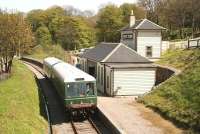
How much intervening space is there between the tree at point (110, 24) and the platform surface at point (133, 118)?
52668 millimetres

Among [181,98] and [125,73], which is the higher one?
[125,73]

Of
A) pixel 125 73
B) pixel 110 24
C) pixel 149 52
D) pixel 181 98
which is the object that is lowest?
pixel 181 98

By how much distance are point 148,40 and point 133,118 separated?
61.9 feet

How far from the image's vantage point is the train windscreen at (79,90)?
2439cm

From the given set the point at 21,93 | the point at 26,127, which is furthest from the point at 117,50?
the point at 26,127

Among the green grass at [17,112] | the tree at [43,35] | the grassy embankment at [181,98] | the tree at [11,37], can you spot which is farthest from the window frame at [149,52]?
the tree at [43,35]

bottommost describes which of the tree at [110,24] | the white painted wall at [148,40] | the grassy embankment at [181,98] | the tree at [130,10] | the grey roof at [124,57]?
the grassy embankment at [181,98]

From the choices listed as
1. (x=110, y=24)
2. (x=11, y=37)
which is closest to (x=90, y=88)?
(x=11, y=37)

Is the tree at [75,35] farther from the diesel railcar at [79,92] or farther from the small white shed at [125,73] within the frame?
the diesel railcar at [79,92]

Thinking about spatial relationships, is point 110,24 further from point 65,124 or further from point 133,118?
point 133,118

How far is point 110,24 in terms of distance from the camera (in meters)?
83.9

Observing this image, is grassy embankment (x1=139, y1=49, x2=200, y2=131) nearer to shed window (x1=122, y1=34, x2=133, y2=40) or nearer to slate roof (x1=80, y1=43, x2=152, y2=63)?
slate roof (x1=80, y1=43, x2=152, y2=63)

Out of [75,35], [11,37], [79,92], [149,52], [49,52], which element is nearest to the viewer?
[79,92]

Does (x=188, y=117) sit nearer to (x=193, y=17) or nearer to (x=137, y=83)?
(x=137, y=83)
